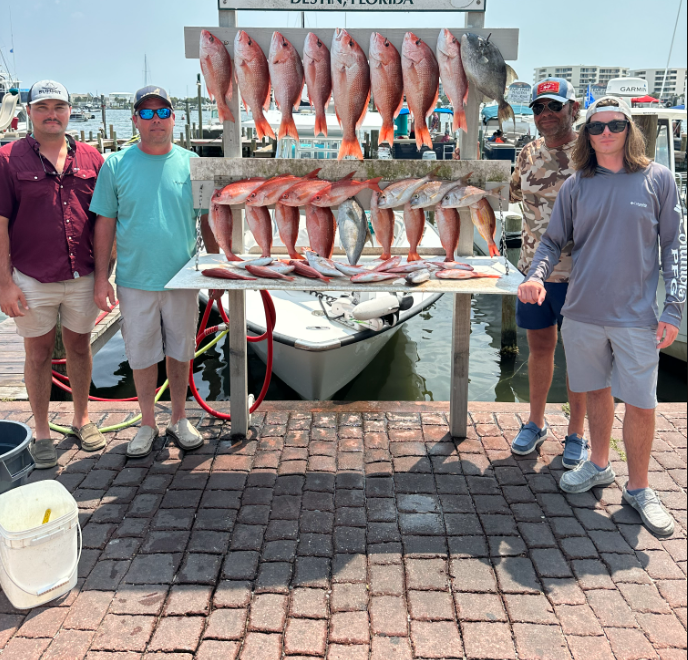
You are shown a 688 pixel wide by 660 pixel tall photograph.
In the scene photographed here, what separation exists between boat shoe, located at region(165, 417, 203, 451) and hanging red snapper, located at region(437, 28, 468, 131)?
2.62 meters

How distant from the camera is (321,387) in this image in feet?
23.5

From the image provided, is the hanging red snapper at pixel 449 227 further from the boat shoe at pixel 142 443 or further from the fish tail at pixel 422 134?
the boat shoe at pixel 142 443

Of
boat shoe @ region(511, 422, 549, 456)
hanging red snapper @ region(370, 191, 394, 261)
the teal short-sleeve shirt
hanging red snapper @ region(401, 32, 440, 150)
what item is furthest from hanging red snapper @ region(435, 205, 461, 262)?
the teal short-sleeve shirt

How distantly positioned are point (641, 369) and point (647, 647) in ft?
4.50

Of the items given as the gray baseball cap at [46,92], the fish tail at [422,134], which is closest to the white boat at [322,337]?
the fish tail at [422,134]

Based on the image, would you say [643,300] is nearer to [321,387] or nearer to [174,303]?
[174,303]

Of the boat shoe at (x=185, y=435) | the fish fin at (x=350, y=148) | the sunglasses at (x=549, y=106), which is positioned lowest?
the boat shoe at (x=185, y=435)

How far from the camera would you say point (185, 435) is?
14.0 ft

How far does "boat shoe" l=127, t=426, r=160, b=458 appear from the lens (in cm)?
414

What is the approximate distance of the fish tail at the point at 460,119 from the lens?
A: 11.9 feet

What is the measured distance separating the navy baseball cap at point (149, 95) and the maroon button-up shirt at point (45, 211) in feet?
1.81

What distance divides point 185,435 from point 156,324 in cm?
78

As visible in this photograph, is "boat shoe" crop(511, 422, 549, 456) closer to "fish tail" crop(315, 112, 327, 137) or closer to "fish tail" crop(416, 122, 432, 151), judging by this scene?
"fish tail" crop(416, 122, 432, 151)

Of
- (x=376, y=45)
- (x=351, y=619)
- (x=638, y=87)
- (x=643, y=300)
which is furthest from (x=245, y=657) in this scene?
(x=638, y=87)
